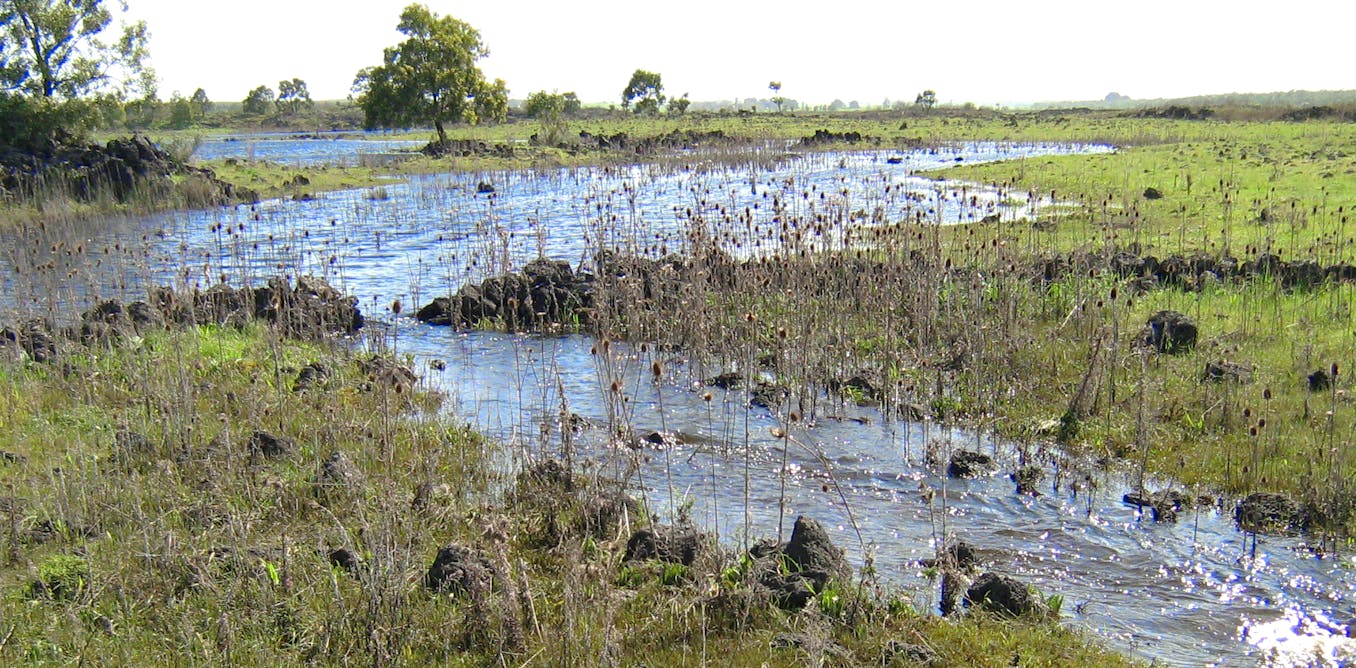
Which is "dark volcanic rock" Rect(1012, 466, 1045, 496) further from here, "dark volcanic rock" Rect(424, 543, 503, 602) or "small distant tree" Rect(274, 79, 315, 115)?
"small distant tree" Rect(274, 79, 315, 115)

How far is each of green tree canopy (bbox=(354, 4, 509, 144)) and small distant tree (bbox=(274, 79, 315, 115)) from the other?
67.9 metres

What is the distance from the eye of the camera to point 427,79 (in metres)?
48.3

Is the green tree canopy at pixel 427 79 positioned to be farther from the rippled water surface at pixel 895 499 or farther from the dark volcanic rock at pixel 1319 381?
the dark volcanic rock at pixel 1319 381

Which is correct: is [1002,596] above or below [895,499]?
above

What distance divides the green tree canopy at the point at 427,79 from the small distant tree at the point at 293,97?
6788 cm

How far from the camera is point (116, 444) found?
7.94 meters

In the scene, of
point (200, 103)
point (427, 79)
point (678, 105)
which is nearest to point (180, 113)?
point (200, 103)

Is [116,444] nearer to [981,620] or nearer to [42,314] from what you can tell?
[42,314]

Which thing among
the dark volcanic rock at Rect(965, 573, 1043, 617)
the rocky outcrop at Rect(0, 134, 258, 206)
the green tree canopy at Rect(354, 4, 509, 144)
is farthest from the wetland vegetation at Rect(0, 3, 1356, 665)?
the green tree canopy at Rect(354, 4, 509, 144)

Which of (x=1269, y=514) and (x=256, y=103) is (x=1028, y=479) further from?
(x=256, y=103)

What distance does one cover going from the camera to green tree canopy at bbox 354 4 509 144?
48.6 metres

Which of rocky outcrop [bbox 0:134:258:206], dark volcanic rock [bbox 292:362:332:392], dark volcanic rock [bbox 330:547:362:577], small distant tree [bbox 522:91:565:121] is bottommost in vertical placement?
dark volcanic rock [bbox 330:547:362:577]

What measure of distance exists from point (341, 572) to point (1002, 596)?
395 cm

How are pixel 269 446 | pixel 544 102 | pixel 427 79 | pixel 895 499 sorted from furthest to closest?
pixel 544 102 < pixel 427 79 < pixel 269 446 < pixel 895 499
